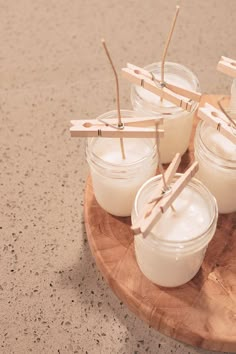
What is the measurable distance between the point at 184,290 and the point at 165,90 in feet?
0.85

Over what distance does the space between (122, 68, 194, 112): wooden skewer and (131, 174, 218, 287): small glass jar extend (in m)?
0.10

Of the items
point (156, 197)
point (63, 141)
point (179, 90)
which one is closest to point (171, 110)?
point (179, 90)

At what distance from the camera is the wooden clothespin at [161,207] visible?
0.52m

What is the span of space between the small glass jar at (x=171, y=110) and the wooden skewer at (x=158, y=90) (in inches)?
1.2

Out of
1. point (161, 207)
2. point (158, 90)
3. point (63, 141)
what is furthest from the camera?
point (63, 141)

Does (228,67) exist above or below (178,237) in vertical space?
above

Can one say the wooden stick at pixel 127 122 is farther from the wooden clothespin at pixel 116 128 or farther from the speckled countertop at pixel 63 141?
the speckled countertop at pixel 63 141

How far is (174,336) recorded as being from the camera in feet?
1.99

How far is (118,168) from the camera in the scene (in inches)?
24.3

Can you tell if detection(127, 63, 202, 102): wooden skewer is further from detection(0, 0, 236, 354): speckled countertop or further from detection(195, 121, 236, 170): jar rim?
detection(0, 0, 236, 354): speckled countertop

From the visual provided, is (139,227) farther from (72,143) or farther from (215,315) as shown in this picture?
(72,143)

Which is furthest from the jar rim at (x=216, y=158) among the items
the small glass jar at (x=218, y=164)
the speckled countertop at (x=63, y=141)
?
the speckled countertop at (x=63, y=141)

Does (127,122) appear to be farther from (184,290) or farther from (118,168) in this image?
(184,290)

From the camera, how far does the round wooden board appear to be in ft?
1.94
